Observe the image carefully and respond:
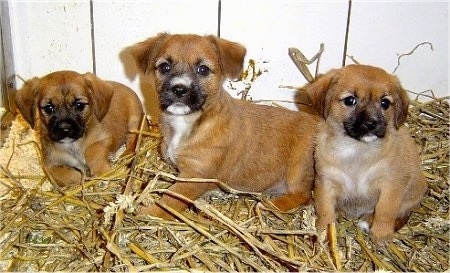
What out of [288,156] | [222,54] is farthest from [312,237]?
[222,54]

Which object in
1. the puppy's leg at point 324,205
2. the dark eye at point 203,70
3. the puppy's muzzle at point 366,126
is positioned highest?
the dark eye at point 203,70

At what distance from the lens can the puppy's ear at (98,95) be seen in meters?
4.10

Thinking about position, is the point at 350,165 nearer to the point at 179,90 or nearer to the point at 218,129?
the point at 218,129

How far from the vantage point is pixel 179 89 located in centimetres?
338

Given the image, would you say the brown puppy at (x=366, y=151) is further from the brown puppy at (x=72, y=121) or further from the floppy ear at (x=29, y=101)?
the floppy ear at (x=29, y=101)

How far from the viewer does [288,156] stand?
4004 millimetres

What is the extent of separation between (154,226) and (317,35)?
232cm

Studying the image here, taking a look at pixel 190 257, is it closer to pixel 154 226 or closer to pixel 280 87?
pixel 154 226

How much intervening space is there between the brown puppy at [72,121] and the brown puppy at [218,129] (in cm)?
52

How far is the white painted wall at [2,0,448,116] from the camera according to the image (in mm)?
4750

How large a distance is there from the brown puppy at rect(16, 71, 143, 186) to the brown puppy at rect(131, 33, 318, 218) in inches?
20.4

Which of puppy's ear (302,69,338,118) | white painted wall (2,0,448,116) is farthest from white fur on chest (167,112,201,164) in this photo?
white painted wall (2,0,448,116)

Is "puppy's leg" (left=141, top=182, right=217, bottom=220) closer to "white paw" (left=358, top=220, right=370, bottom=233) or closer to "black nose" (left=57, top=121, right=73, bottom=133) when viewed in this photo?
"black nose" (left=57, top=121, right=73, bottom=133)

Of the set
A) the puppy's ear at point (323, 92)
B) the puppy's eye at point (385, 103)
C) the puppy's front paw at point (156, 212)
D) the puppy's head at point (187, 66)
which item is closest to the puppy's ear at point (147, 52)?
the puppy's head at point (187, 66)
